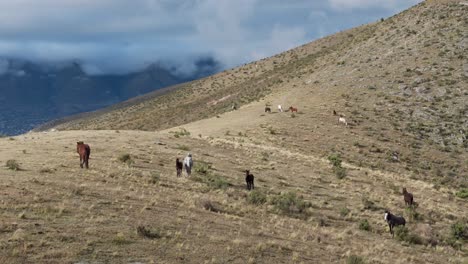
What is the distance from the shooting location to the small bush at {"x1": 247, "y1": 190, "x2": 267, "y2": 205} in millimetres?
27078

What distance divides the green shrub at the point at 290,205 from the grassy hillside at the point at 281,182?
97mm

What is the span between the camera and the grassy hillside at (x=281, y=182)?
18203mm

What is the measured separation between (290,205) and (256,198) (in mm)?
1699

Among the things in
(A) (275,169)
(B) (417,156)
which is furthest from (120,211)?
(B) (417,156)

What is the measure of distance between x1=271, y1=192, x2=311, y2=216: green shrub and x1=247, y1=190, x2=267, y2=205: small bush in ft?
1.58

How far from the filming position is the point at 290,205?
89.7 feet

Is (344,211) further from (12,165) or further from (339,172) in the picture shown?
(12,165)

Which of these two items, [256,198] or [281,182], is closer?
[256,198]

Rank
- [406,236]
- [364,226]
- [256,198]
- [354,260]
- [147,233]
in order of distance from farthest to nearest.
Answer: [256,198] < [364,226] < [406,236] < [354,260] < [147,233]

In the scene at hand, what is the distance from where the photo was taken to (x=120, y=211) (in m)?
20.4

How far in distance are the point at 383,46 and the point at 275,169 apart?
5620cm

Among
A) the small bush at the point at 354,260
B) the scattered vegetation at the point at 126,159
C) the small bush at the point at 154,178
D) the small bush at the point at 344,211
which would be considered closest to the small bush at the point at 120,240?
the small bush at the point at 354,260

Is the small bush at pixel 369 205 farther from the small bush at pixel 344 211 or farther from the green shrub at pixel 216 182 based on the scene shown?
the green shrub at pixel 216 182

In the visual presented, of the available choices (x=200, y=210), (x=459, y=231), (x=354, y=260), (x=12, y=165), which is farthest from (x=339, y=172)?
(x=12, y=165)
